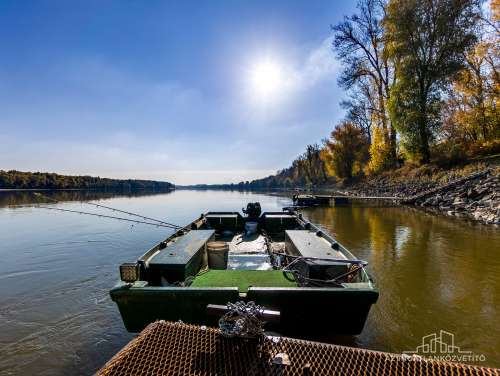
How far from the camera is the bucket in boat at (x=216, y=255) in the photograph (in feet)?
24.3

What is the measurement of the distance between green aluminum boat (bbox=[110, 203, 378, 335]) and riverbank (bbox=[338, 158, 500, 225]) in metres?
15.2

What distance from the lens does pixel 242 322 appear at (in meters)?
3.15

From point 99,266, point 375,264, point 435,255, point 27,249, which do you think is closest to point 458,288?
point 375,264

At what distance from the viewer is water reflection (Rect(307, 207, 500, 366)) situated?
18.0 ft

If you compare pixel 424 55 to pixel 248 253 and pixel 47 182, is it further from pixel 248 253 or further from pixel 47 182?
pixel 47 182

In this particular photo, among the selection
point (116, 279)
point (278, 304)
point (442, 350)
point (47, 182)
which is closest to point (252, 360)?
point (278, 304)

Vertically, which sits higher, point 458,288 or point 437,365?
point 437,365

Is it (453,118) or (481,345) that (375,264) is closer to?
(481,345)

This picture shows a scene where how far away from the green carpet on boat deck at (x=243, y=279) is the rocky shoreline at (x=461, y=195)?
16.1 m

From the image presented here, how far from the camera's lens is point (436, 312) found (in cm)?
641

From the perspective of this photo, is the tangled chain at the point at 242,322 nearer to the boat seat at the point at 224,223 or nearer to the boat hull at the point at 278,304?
the boat hull at the point at 278,304

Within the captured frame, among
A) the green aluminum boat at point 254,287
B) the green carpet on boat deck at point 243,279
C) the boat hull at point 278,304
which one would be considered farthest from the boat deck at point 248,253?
the boat hull at point 278,304

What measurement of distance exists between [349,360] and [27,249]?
15.6 meters

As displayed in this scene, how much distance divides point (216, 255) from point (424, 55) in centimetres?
3123
